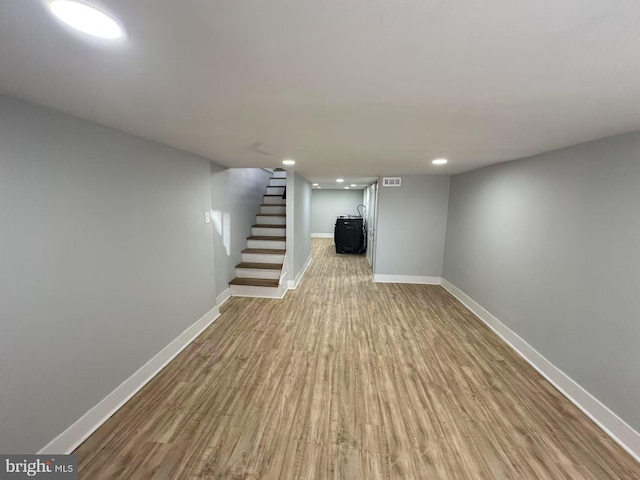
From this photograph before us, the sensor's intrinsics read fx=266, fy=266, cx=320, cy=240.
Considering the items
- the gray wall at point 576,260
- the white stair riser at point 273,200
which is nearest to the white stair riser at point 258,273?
the white stair riser at point 273,200

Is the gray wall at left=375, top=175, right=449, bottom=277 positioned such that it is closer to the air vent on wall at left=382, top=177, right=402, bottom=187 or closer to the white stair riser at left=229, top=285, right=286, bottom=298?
the air vent on wall at left=382, top=177, right=402, bottom=187

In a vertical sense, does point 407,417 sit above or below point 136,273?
below

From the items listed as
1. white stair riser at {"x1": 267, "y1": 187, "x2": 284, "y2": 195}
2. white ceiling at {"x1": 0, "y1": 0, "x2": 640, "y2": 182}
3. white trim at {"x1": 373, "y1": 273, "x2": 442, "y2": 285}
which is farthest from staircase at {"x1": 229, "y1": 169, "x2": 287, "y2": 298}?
white ceiling at {"x1": 0, "y1": 0, "x2": 640, "y2": 182}

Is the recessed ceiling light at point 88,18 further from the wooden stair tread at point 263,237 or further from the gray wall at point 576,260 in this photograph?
the wooden stair tread at point 263,237

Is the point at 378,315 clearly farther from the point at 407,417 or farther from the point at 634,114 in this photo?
the point at 634,114

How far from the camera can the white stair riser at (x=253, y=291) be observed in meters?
4.14

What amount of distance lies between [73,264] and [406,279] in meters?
4.68

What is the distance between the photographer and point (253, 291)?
13.7 ft

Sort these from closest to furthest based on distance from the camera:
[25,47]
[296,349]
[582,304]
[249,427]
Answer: [25,47] → [249,427] → [582,304] → [296,349]

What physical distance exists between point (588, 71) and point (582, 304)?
1884 millimetres

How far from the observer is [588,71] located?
36.9 inches

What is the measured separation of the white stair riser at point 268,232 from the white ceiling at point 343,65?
3321 mm

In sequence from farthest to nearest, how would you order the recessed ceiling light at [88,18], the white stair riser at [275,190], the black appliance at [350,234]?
the black appliance at [350,234] → the white stair riser at [275,190] → the recessed ceiling light at [88,18]

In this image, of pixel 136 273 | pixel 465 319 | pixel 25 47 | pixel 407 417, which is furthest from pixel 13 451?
pixel 465 319
